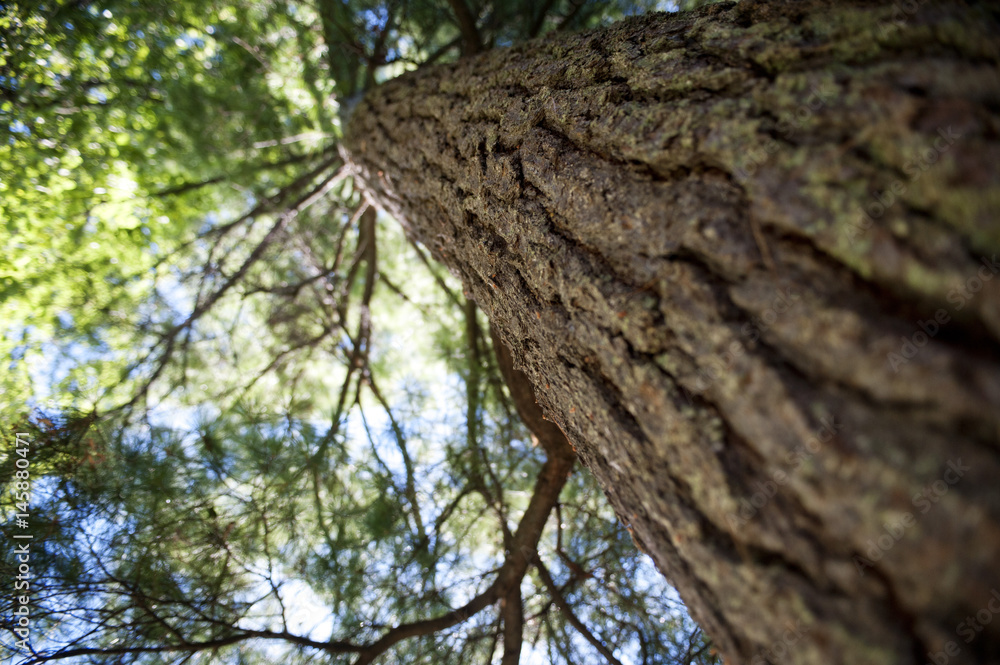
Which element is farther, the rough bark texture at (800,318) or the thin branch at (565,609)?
the thin branch at (565,609)

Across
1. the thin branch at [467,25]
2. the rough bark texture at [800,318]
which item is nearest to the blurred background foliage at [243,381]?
the thin branch at [467,25]

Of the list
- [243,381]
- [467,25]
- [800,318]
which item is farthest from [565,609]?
[467,25]

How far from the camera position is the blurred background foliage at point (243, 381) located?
201 cm

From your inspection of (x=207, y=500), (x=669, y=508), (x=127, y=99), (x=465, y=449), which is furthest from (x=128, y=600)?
(x=127, y=99)

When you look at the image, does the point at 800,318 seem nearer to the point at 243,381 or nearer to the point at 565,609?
the point at 565,609

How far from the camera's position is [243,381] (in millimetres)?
3109

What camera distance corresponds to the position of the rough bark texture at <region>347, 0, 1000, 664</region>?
1.61 ft

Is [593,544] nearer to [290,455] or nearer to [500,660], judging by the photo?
[500,660]

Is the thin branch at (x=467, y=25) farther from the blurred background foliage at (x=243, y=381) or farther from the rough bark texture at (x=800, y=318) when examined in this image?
the rough bark texture at (x=800, y=318)

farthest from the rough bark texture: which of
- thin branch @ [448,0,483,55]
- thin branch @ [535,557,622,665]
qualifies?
thin branch @ [448,0,483,55]

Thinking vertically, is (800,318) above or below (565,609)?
below

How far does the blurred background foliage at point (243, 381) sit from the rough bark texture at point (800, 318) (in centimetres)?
171

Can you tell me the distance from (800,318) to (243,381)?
3.25 m

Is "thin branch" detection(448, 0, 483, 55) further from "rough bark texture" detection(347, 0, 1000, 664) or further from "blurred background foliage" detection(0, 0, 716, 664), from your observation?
"rough bark texture" detection(347, 0, 1000, 664)
